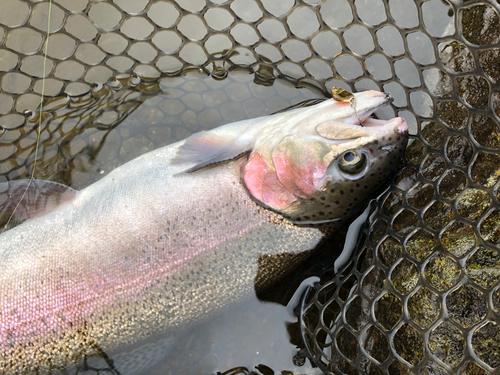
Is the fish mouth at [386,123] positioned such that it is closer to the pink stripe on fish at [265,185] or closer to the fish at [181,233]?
the fish at [181,233]

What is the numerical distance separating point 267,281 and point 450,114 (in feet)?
5.19

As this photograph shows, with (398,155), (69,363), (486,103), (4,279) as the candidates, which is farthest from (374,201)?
(4,279)

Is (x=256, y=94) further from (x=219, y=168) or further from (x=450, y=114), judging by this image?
(x=450, y=114)

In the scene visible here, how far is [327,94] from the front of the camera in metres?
2.72

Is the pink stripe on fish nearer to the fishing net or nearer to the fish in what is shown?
the fish

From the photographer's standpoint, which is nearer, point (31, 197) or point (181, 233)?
point (181, 233)

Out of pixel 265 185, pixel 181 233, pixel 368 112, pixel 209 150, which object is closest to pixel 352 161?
pixel 368 112

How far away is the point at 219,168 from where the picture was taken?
2291mm

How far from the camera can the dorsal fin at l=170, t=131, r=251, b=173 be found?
2258 millimetres

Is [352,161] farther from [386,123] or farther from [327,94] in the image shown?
[327,94]

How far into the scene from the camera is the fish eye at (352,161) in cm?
202

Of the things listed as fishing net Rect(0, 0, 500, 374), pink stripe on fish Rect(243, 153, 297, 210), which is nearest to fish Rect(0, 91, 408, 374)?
pink stripe on fish Rect(243, 153, 297, 210)

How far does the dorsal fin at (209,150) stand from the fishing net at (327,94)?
22.6 inches

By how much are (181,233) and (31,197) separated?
1.11m
